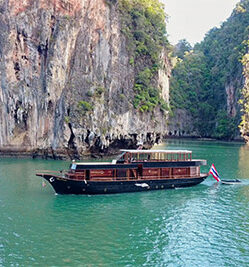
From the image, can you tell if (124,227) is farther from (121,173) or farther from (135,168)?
(135,168)

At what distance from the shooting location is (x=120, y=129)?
5247cm

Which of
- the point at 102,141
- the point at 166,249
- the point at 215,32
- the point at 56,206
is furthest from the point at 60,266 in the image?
the point at 215,32

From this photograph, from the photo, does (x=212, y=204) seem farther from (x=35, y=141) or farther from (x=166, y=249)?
(x=35, y=141)

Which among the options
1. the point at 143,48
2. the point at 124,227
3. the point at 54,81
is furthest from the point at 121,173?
the point at 143,48

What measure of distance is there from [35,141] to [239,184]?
2961 centimetres

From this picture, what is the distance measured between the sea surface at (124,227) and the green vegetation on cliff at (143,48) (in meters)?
28.2

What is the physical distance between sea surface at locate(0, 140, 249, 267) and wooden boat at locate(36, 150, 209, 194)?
2.58 ft

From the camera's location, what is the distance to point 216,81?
113875 millimetres

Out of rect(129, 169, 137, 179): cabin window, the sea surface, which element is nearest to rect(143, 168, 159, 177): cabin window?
rect(129, 169, 137, 179): cabin window

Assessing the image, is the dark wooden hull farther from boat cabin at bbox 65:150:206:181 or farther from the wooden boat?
boat cabin at bbox 65:150:206:181

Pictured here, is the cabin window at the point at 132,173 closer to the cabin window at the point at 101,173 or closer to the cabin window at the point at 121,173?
the cabin window at the point at 121,173

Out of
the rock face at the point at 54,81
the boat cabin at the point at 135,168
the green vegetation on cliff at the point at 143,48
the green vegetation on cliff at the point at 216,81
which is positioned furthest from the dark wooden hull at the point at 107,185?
the green vegetation on cliff at the point at 216,81

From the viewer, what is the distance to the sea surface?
1602 cm

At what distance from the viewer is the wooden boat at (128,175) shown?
26844 mm
